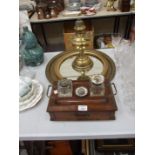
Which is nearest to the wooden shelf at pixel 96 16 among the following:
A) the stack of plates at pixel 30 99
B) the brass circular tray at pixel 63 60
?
the brass circular tray at pixel 63 60

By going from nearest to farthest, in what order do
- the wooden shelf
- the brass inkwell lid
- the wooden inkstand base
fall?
the wooden inkstand base → the brass inkwell lid → the wooden shelf

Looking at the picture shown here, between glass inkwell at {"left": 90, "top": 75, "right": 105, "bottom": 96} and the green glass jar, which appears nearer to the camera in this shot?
glass inkwell at {"left": 90, "top": 75, "right": 105, "bottom": 96}

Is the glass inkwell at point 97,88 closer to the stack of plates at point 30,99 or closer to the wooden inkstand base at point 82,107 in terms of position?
the wooden inkstand base at point 82,107

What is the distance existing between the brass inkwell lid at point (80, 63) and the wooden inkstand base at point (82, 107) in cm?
18

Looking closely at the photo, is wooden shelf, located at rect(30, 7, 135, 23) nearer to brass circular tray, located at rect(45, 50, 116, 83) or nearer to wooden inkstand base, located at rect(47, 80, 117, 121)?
brass circular tray, located at rect(45, 50, 116, 83)

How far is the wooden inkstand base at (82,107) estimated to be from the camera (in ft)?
2.49

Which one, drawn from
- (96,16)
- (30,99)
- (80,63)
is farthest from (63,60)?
(96,16)

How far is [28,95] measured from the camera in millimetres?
841

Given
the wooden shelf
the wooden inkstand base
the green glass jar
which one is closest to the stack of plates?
the wooden inkstand base

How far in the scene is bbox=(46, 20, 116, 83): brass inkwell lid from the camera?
930 mm

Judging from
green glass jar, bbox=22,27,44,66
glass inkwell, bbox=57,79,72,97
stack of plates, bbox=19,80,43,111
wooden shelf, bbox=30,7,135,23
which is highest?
wooden shelf, bbox=30,7,135,23

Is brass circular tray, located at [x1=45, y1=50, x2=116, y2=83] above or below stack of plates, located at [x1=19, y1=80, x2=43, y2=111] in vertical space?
above
